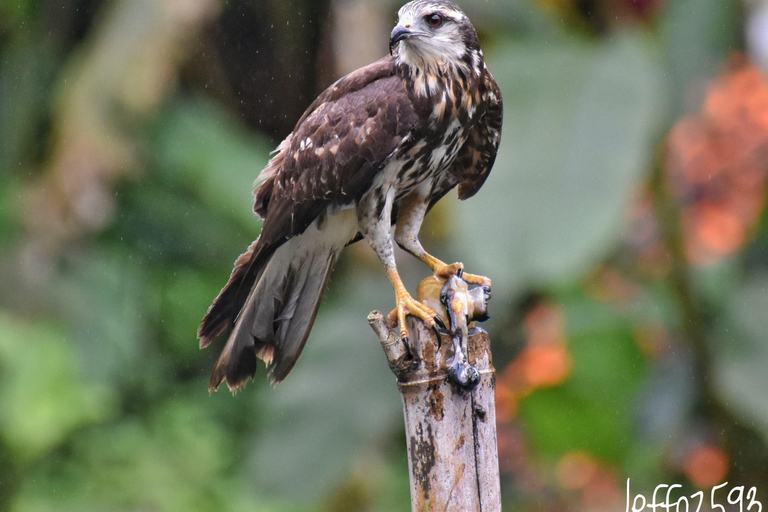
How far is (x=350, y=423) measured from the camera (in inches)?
171

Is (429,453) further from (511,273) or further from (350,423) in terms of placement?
(350,423)

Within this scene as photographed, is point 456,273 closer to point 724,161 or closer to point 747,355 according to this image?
point 747,355

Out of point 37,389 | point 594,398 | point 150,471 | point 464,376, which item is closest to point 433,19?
point 464,376

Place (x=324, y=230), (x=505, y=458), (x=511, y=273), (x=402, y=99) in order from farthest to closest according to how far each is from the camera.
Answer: (x=505, y=458) → (x=511, y=273) → (x=324, y=230) → (x=402, y=99)

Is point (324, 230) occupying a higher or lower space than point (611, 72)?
lower

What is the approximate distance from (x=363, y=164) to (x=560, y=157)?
155cm

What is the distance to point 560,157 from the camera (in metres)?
3.99

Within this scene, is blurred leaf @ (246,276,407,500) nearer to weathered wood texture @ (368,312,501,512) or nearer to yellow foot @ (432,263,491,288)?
yellow foot @ (432,263,491,288)

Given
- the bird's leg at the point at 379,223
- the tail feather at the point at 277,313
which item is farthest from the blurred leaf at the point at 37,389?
the bird's leg at the point at 379,223

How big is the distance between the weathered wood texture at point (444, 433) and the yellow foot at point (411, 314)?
94 mm

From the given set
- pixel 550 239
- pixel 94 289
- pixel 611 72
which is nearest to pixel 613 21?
pixel 611 72

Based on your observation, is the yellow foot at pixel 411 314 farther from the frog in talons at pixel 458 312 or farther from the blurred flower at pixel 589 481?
the blurred flower at pixel 589 481

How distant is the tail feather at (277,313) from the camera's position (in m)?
2.73

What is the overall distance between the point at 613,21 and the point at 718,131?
925mm
